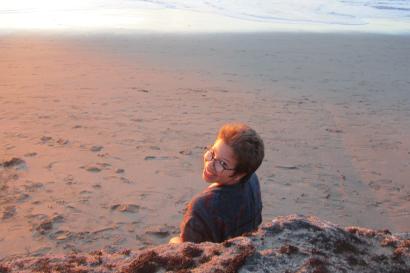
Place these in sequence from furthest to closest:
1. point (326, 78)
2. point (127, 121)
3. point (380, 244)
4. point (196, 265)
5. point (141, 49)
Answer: point (141, 49), point (326, 78), point (127, 121), point (380, 244), point (196, 265)

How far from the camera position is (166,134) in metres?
7.05

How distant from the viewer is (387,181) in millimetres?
6035

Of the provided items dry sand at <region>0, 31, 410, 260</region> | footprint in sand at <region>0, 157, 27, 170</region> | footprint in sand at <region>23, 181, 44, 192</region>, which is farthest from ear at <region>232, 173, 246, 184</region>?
footprint in sand at <region>0, 157, 27, 170</region>

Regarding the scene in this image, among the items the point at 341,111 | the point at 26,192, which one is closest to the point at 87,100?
the point at 26,192

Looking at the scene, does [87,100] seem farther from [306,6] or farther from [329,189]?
[306,6]

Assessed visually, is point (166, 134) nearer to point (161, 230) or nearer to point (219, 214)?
point (161, 230)

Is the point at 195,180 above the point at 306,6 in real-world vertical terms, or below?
below

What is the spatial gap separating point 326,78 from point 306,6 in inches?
604

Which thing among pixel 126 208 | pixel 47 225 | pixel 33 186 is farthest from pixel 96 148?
pixel 47 225

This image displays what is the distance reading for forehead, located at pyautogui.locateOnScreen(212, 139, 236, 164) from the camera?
235 cm

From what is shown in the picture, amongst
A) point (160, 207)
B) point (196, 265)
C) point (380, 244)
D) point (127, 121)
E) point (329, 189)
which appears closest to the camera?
point (196, 265)

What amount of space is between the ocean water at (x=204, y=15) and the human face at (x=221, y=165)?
14.2 meters

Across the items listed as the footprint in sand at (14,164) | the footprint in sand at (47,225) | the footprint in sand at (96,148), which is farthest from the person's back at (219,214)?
the footprint in sand at (96,148)

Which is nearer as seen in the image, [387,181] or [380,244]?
[380,244]
